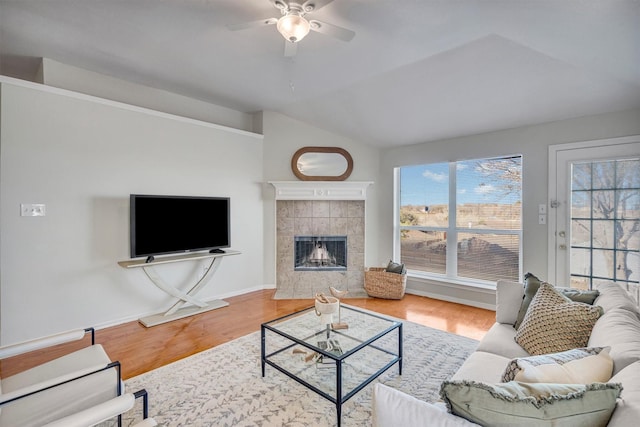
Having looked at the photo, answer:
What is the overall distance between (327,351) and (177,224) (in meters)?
2.45

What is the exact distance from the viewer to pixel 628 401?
814 millimetres

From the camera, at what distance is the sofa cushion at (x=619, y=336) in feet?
3.53

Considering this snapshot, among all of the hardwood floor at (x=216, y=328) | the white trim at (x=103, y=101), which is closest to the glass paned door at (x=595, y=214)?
the hardwood floor at (x=216, y=328)

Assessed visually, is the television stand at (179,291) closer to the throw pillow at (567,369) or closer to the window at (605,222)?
the throw pillow at (567,369)

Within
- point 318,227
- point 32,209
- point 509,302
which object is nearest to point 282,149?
point 318,227

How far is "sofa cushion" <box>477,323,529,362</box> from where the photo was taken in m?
1.72

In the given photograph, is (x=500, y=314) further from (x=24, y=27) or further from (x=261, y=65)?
(x=24, y=27)

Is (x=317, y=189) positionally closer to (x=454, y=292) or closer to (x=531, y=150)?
(x=454, y=292)

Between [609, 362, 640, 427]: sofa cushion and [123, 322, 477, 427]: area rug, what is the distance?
4.03ft

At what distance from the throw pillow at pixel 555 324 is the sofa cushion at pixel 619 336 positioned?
6 cm

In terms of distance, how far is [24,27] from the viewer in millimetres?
2471

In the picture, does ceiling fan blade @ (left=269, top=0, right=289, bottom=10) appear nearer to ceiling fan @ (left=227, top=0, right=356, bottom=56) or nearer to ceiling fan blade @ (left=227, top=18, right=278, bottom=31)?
ceiling fan @ (left=227, top=0, right=356, bottom=56)

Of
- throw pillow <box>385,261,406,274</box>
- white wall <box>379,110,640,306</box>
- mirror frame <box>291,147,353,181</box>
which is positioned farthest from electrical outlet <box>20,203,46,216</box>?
white wall <box>379,110,640,306</box>

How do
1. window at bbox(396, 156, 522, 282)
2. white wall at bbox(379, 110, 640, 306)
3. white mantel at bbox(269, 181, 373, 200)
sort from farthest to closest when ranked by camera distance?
1. white mantel at bbox(269, 181, 373, 200)
2. window at bbox(396, 156, 522, 282)
3. white wall at bbox(379, 110, 640, 306)
